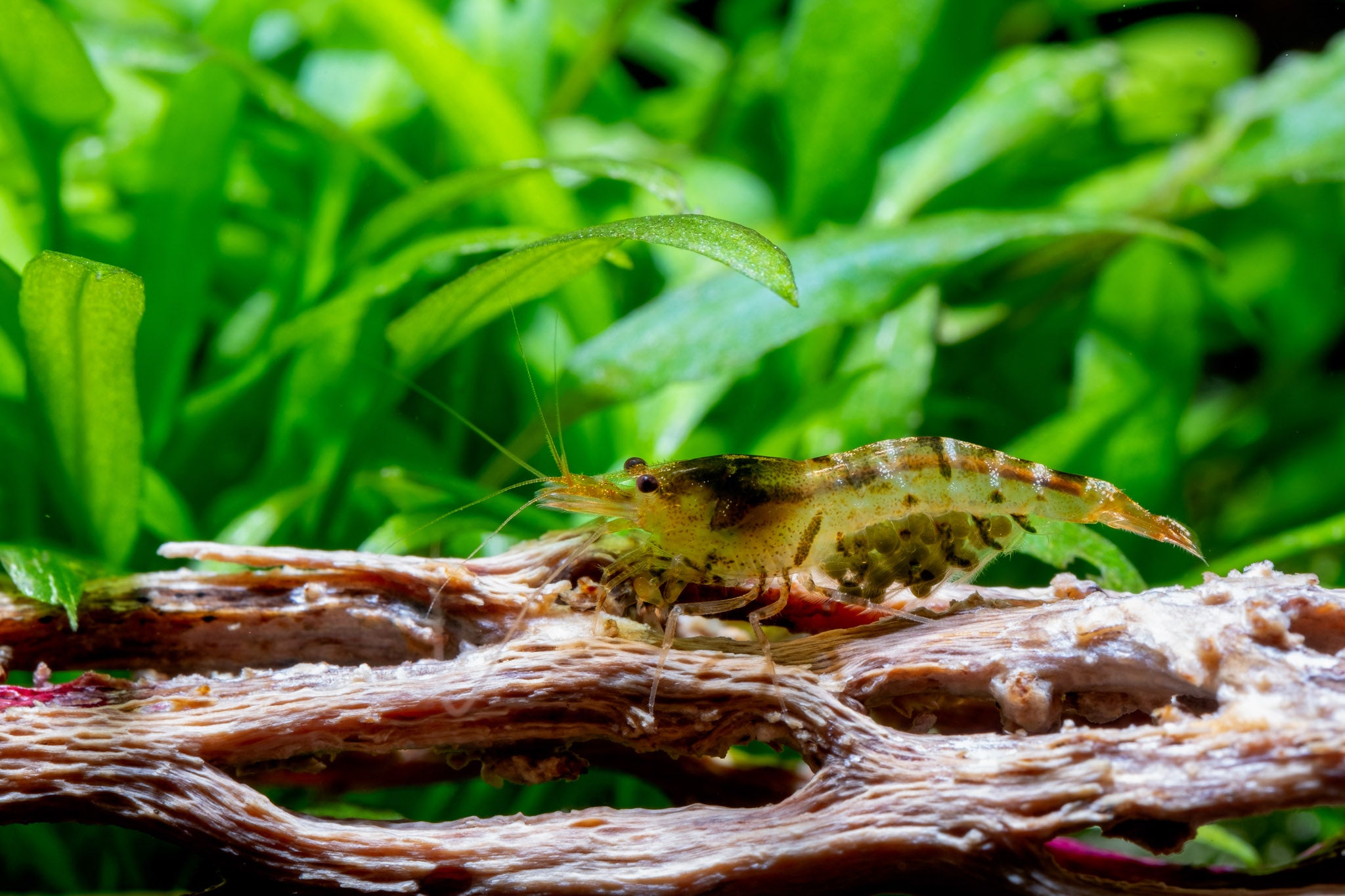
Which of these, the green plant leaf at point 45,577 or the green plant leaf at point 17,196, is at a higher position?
the green plant leaf at point 17,196

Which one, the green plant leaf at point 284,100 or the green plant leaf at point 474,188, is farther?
the green plant leaf at point 284,100

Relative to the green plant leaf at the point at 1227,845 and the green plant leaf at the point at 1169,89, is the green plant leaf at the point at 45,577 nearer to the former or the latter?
the green plant leaf at the point at 1227,845

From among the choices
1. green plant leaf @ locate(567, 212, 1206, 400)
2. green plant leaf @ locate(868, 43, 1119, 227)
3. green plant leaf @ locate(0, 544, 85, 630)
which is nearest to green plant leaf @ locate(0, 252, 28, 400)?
green plant leaf @ locate(0, 544, 85, 630)

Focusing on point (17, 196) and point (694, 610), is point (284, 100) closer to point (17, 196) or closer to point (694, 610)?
point (17, 196)

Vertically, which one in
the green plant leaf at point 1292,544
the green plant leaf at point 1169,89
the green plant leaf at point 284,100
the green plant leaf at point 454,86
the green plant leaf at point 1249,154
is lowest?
the green plant leaf at point 1292,544

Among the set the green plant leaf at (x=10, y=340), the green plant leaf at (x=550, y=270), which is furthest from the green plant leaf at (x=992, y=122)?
the green plant leaf at (x=10, y=340)

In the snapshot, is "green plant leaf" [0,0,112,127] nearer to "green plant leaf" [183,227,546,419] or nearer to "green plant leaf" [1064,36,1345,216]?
"green plant leaf" [183,227,546,419]

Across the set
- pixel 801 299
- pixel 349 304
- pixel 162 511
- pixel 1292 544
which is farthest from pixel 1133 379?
pixel 162 511
